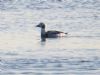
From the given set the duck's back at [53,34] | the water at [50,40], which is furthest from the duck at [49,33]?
the water at [50,40]

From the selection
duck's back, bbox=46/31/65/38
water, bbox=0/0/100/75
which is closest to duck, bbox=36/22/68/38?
duck's back, bbox=46/31/65/38

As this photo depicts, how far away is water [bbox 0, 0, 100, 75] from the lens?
17297 millimetres

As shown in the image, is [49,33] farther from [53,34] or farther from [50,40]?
[50,40]

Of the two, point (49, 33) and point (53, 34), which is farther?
point (49, 33)

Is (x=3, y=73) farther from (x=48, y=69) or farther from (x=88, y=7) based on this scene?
(x=88, y=7)

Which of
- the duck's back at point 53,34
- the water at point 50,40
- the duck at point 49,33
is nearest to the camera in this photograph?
the water at point 50,40

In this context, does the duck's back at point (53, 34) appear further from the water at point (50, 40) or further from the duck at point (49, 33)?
the water at point (50, 40)

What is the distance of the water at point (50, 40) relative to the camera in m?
17.3

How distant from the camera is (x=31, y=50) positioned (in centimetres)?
2078

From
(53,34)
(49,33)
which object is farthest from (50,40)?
(49,33)

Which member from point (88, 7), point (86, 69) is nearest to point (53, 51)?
point (86, 69)

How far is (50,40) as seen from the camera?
82.7ft

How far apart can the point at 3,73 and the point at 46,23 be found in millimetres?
12884

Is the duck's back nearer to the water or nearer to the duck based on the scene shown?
the duck
